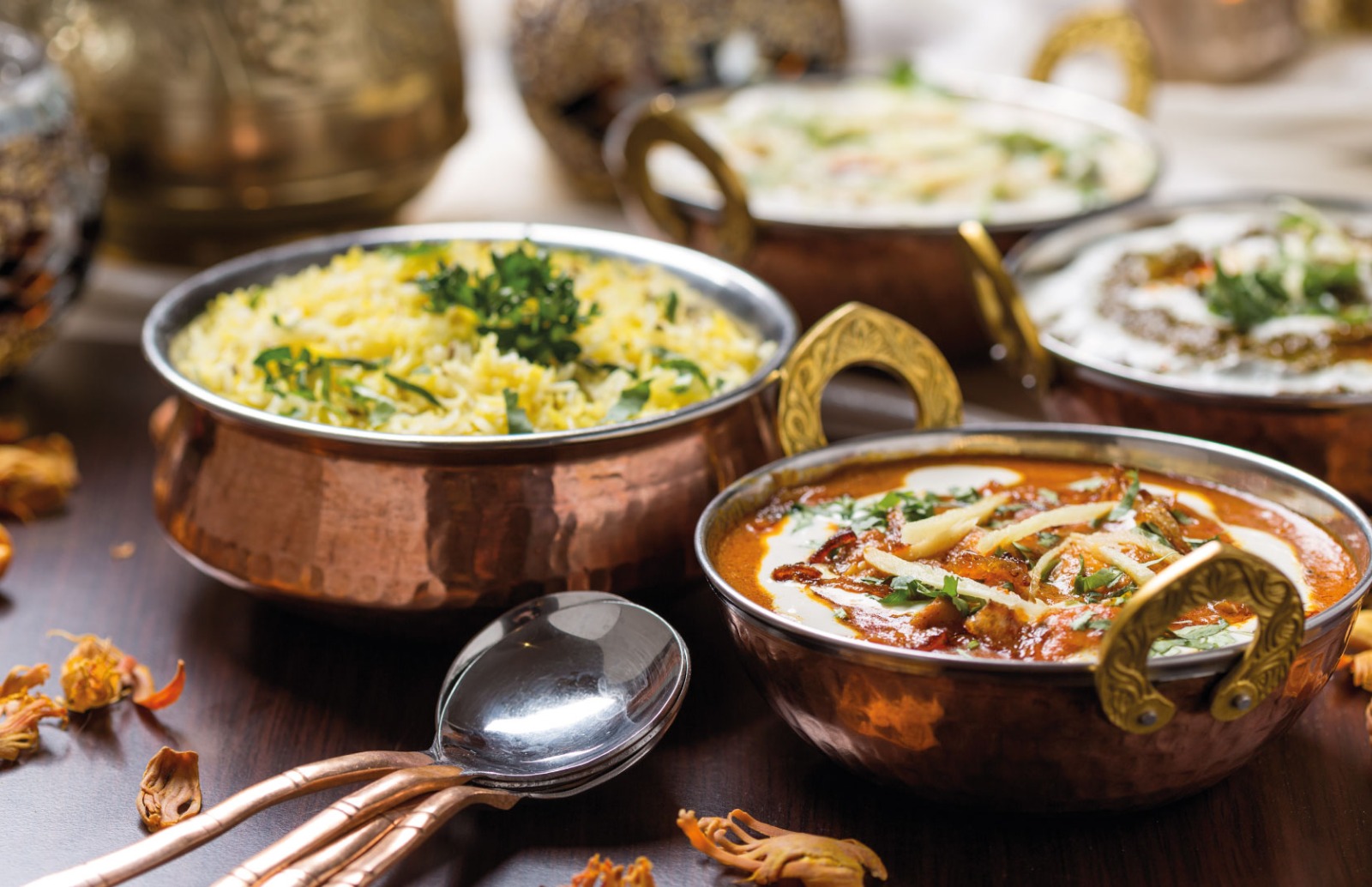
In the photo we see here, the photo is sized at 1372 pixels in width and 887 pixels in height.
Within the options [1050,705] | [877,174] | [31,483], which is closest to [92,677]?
A: [31,483]

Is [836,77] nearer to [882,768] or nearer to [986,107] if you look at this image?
[986,107]

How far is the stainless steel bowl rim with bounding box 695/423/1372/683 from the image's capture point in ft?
3.84

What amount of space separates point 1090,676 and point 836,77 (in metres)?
2.25

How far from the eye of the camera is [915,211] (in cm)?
251

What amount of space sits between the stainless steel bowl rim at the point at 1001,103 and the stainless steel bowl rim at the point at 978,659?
69cm

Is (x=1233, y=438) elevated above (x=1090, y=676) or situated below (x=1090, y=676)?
below

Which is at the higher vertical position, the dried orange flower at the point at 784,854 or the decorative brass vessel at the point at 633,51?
the decorative brass vessel at the point at 633,51

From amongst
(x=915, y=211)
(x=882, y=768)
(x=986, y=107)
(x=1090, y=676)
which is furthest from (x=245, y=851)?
(x=986, y=107)

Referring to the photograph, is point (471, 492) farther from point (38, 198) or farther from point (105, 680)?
point (38, 198)

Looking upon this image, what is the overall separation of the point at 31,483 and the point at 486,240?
713 mm

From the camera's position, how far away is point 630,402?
5.50ft

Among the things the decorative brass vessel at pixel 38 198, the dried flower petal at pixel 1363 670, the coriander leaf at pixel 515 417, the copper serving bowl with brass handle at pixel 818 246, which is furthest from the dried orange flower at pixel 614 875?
the decorative brass vessel at pixel 38 198

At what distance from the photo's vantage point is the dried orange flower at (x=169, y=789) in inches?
54.0

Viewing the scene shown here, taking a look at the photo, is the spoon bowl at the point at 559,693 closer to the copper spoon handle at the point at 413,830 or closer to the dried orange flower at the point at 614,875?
the copper spoon handle at the point at 413,830
